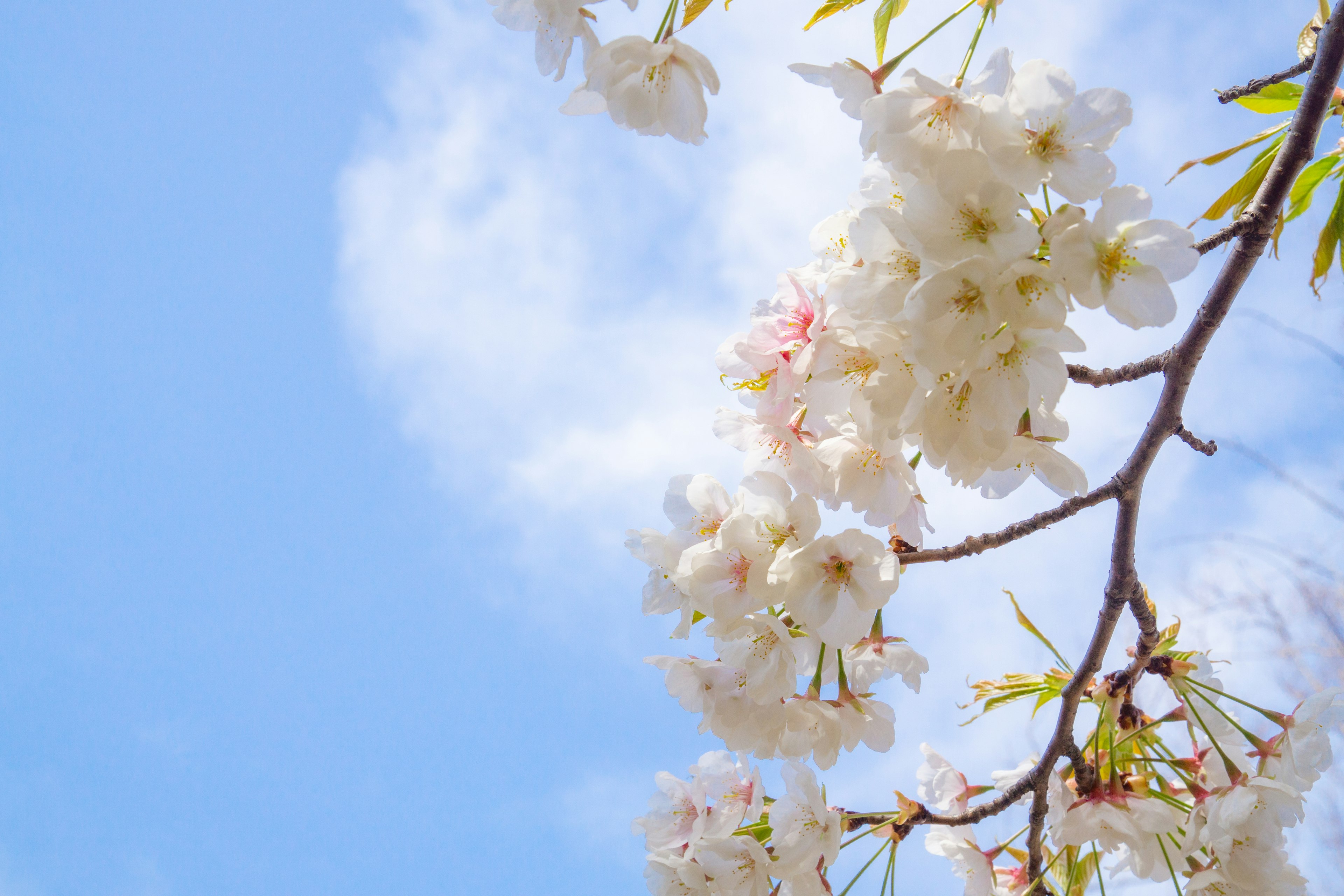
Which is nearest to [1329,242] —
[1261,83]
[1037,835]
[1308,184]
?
[1308,184]

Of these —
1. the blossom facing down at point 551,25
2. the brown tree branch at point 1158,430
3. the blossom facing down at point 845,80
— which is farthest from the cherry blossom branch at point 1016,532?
the blossom facing down at point 551,25

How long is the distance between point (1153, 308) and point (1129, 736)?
0.52 m

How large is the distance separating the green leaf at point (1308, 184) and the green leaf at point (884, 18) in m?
0.66

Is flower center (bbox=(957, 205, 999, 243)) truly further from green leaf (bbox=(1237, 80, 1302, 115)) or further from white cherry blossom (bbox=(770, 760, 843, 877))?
green leaf (bbox=(1237, 80, 1302, 115))

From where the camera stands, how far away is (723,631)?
66 cm

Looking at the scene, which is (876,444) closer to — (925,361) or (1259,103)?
Result: (925,361)

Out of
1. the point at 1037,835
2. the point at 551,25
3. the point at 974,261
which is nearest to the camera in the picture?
the point at 974,261

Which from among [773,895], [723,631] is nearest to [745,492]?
A: [723,631]

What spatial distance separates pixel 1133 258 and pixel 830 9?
331 mm

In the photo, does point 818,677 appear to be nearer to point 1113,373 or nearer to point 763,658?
point 763,658

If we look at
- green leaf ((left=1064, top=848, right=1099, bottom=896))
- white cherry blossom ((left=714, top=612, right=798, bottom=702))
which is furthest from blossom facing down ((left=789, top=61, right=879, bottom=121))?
green leaf ((left=1064, top=848, right=1099, bottom=896))

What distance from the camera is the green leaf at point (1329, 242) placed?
3.45 feet

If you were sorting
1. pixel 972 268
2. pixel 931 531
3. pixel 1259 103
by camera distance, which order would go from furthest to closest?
pixel 1259 103 < pixel 931 531 < pixel 972 268

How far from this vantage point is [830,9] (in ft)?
2.27
